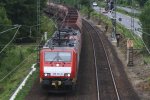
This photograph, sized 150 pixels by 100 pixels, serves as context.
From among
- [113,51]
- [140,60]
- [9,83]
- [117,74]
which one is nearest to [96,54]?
[113,51]

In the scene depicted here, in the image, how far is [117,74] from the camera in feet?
111

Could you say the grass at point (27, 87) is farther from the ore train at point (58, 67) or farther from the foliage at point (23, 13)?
the foliage at point (23, 13)

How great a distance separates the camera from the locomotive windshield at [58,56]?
2724 cm

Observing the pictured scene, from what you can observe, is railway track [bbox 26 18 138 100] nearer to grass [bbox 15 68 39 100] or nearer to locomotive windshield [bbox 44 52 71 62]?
grass [bbox 15 68 39 100]

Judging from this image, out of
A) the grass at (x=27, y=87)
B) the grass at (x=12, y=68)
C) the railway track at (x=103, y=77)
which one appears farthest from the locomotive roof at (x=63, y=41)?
the grass at (x=12, y=68)

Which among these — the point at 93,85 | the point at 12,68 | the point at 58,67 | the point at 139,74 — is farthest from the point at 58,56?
the point at 12,68

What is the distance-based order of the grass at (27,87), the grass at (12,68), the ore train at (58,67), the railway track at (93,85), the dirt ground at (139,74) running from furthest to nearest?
the grass at (12,68)
the dirt ground at (139,74)
the railway track at (93,85)
the grass at (27,87)
the ore train at (58,67)

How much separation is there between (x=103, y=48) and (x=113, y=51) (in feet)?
8.24

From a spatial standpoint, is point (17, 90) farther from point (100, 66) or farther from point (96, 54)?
point (96, 54)

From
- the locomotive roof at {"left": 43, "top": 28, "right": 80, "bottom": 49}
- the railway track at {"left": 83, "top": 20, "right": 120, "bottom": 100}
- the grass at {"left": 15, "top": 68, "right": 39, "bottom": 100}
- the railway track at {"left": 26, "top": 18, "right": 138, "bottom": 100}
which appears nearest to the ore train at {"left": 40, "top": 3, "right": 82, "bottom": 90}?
the locomotive roof at {"left": 43, "top": 28, "right": 80, "bottom": 49}

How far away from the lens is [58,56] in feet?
89.9

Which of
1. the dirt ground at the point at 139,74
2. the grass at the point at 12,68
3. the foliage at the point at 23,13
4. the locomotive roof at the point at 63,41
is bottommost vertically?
the grass at the point at 12,68

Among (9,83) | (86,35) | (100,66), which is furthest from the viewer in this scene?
(86,35)

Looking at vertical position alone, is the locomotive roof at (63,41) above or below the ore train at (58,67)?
above
